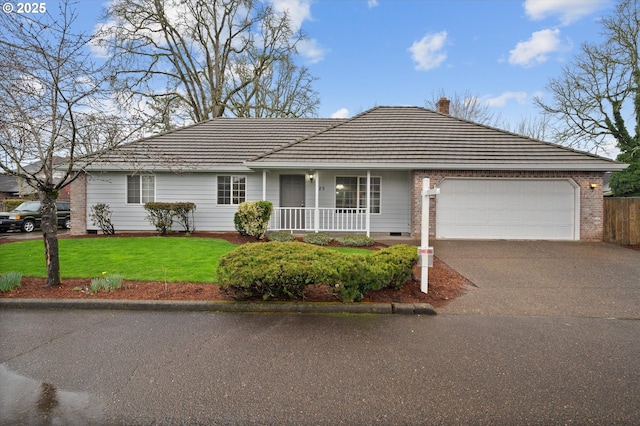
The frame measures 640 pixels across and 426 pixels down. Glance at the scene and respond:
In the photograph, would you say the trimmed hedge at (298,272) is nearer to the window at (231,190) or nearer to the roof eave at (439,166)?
the roof eave at (439,166)

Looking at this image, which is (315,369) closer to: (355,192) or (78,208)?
(355,192)

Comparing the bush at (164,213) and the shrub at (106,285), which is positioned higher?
the bush at (164,213)

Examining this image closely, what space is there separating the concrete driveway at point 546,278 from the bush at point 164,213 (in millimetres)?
9225

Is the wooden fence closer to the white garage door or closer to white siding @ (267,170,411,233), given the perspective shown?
the white garage door

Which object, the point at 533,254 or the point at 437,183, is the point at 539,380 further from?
the point at 437,183

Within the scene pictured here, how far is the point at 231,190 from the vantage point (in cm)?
1336

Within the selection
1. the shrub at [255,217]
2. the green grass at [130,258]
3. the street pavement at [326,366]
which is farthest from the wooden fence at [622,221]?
the shrub at [255,217]

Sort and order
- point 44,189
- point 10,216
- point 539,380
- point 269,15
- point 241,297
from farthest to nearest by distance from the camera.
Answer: point 269,15
point 10,216
point 44,189
point 241,297
point 539,380

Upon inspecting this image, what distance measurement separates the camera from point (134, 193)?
13305 millimetres

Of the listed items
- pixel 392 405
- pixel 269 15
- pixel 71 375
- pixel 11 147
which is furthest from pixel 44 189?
pixel 269 15

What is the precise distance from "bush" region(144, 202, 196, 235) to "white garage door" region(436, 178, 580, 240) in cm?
958

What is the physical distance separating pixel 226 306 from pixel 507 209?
10.9 metres

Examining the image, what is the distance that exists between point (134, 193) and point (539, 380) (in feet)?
47.0

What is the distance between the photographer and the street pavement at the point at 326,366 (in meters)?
2.63
